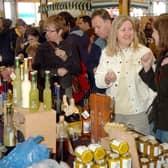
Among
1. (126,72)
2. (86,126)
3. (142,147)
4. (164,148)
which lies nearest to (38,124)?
(86,126)

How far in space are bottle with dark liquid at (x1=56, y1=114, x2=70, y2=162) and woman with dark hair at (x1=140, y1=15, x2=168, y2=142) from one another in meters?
0.72

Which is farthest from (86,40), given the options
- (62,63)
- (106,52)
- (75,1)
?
(75,1)

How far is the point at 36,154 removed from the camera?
54.5 inches

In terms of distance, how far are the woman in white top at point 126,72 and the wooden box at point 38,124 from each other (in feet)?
2.16

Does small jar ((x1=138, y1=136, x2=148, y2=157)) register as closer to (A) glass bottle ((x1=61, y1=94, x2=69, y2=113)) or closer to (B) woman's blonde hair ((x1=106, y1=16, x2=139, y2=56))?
(A) glass bottle ((x1=61, y1=94, x2=69, y2=113))

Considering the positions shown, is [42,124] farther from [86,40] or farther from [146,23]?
[146,23]

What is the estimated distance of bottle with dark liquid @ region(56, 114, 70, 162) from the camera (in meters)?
1.69

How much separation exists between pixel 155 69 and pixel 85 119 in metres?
0.61

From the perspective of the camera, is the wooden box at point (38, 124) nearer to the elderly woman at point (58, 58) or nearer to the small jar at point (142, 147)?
the small jar at point (142, 147)

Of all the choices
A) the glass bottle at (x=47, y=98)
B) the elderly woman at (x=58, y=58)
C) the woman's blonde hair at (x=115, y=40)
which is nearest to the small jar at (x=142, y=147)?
the glass bottle at (x=47, y=98)

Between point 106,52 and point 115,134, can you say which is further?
point 106,52

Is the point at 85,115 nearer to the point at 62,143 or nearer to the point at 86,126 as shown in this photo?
the point at 86,126

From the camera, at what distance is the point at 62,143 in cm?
173

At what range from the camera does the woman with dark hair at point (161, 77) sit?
2.19 metres
